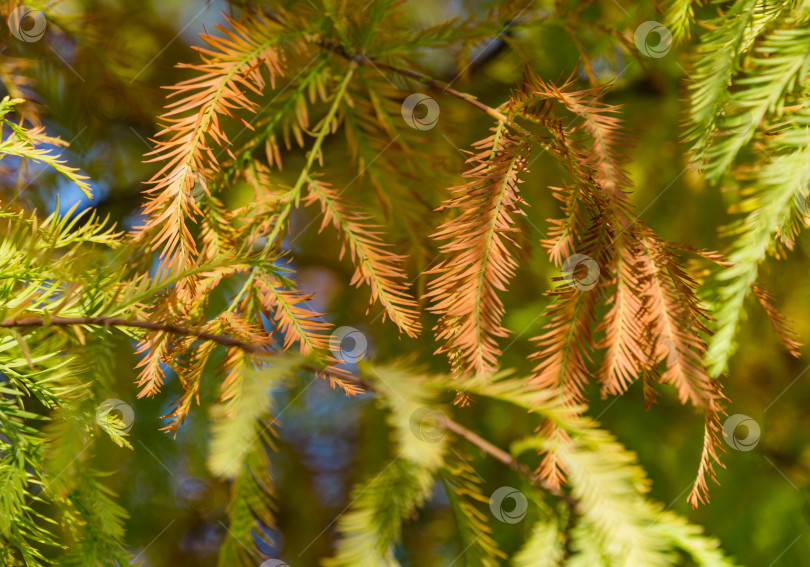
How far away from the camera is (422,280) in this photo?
602mm

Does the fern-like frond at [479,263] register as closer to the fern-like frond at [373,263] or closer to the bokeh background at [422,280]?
the fern-like frond at [373,263]

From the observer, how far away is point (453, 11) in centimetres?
87

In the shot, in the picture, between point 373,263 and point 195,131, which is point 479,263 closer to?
point 373,263

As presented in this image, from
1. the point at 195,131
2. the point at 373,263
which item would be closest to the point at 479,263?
the point at 373,263

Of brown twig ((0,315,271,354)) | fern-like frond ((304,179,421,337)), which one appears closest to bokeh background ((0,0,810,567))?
fern-like frond ((304,179,421,337))

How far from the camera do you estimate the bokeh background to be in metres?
0.68

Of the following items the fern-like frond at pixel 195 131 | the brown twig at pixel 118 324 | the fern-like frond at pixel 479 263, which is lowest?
the brown twig at pixel 118 324

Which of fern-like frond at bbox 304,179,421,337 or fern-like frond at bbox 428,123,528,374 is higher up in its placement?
fern-like frond at bbox 428,123,528,374

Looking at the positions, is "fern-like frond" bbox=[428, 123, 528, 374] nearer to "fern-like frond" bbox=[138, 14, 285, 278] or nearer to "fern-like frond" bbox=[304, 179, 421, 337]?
"fern-like frond" bbox=[304, 179, 421, 337]

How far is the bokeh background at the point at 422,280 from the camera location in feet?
2.23

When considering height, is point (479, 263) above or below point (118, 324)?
above

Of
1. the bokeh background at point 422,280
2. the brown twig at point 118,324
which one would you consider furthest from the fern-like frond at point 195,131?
the bokeh background at point 422,280

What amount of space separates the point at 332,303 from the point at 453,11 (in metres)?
0.46

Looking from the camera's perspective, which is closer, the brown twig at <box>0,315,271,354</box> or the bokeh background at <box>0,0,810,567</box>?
the brown twig at <box>0,315,271,354</box>
